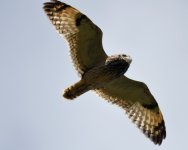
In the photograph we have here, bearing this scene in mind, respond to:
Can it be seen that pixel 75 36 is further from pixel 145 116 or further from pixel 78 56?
pixel 145 116

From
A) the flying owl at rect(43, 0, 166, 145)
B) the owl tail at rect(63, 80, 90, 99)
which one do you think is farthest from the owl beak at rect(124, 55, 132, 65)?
the owl tail at rect(63, 80, 90, 99)

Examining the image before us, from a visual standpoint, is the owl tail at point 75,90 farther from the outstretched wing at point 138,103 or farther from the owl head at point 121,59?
the outstretched wing at point 138,103

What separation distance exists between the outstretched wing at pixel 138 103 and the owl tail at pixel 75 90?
1044 millimetres

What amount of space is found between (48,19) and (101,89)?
2.14 meters

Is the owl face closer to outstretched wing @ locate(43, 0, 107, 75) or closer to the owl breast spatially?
the owl breast

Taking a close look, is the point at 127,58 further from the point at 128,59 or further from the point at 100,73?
the point at 100,73

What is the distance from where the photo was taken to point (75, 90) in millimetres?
13219

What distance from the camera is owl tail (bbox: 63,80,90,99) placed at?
43.0ft

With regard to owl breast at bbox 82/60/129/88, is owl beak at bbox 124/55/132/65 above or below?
above

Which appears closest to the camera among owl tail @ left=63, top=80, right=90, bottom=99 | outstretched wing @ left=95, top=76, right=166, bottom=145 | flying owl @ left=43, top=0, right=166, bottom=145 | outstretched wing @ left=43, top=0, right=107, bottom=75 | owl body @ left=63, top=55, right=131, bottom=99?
owl tail @ left=63, top=80, right=90, bottom=99

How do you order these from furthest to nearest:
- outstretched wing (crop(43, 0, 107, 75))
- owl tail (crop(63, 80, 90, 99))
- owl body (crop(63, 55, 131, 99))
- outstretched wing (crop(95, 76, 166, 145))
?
outstretched wing (crop(95, 76, 166, 145)), outstretched wing (crop(43, 0, 107, 75)), owl body (crop(63, 55, 131, 99)), owl tail (crop(63, 80, 90, 99))

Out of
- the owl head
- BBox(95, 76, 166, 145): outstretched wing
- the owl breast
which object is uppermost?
the owl head

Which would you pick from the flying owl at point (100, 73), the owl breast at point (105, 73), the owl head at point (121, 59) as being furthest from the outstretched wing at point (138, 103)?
the owl head at point (121, 59)

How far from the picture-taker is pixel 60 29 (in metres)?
13.9
